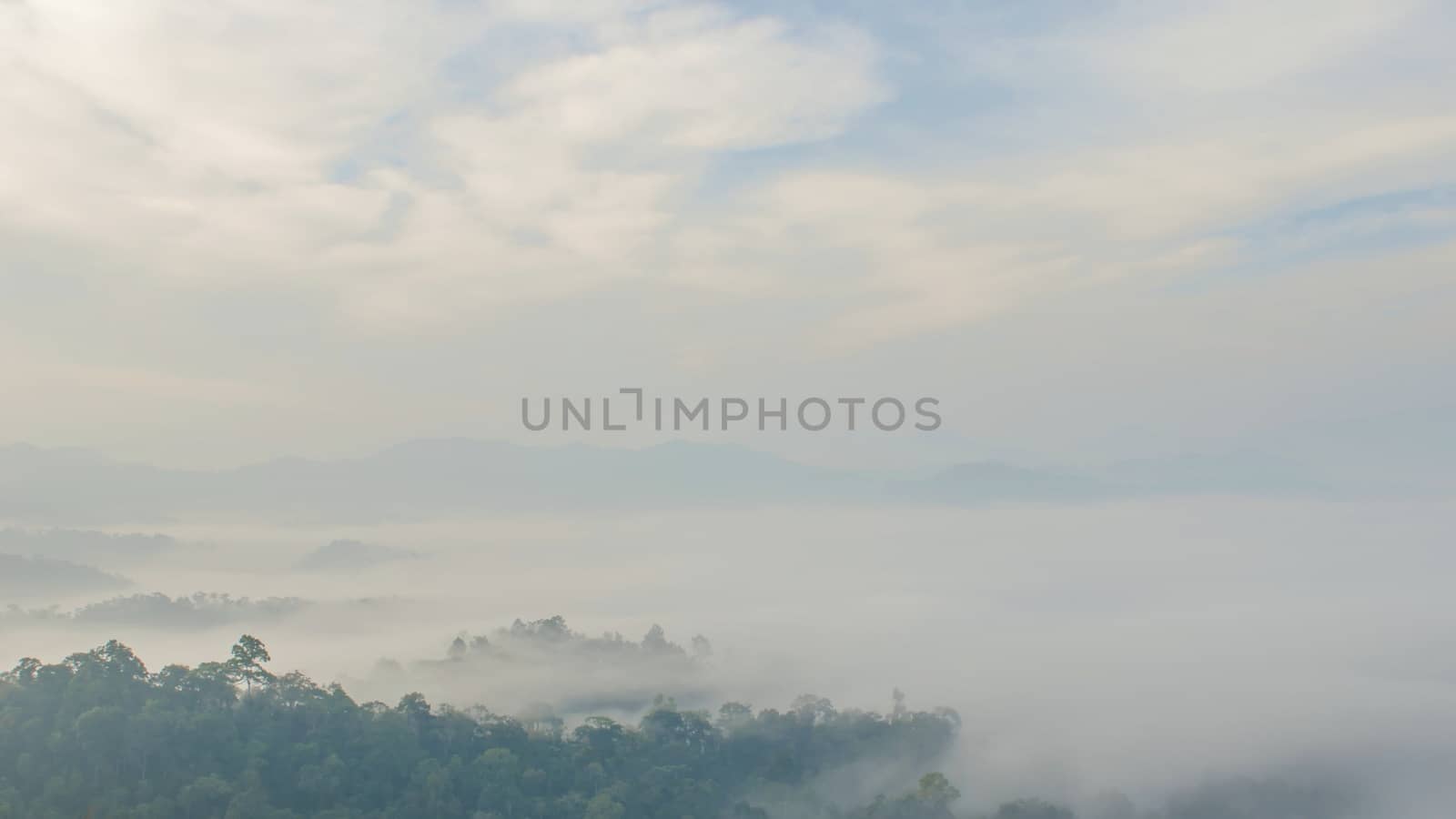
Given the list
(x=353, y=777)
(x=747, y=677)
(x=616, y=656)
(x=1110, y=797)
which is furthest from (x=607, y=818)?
(x=747, y=677)

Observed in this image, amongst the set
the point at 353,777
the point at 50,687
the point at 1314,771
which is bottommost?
the point at 1314,771

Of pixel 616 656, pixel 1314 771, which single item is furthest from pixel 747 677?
pixel 1314 771

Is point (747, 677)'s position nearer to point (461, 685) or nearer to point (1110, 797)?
point (461, 685)

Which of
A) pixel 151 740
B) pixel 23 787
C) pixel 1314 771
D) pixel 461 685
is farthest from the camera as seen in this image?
pixel 461 685

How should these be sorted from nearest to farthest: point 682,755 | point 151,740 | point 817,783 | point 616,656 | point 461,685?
point 151,740
point 682,755
point 817,783
point 461,685
point 616,656

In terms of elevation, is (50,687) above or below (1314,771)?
above

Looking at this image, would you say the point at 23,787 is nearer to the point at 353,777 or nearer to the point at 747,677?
the point at 353,777

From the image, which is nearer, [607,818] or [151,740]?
[151,740]
